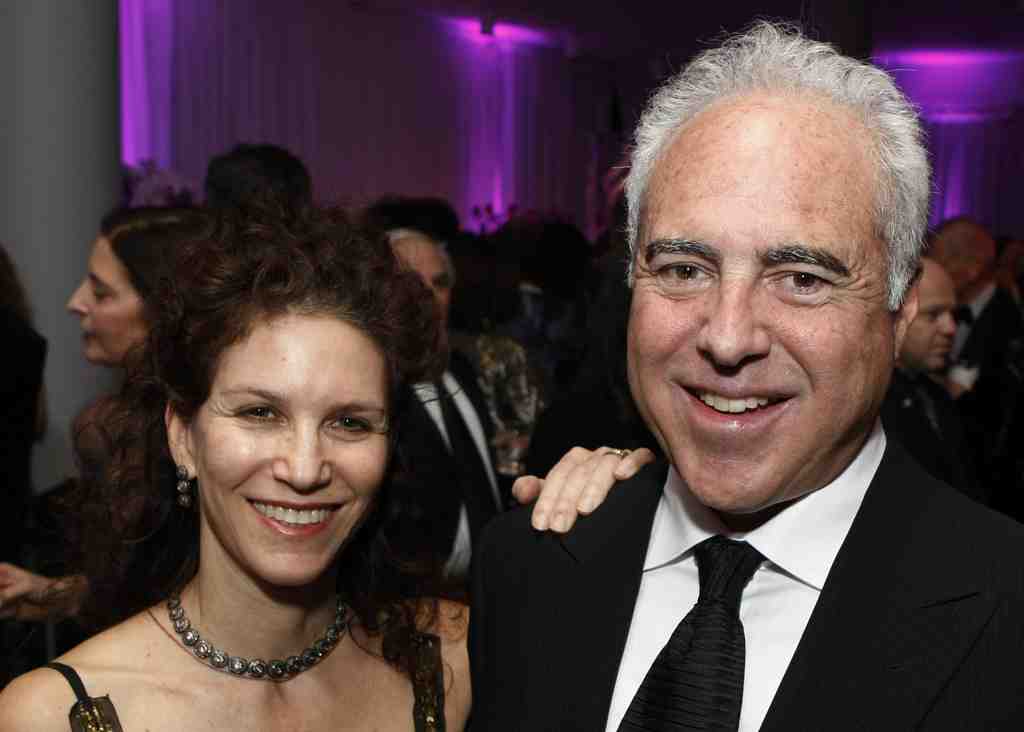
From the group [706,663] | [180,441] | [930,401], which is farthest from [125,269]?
[930,401]

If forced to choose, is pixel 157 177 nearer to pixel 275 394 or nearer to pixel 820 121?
pixel 275 394

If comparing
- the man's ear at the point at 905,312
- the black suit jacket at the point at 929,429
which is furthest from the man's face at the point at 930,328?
the man's ear at the point at 905,312

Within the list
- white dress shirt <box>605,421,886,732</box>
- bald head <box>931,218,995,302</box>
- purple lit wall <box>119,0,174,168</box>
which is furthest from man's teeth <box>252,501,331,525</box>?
purple lit wall <box>119,0,174,168</box>

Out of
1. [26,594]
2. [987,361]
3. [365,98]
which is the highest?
[365,98]

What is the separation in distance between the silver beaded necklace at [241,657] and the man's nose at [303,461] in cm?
32

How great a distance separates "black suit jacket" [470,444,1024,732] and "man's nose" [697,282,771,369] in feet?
0.87

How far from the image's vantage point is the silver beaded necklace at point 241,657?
6.10 ft

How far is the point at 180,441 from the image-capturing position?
6.19 feet

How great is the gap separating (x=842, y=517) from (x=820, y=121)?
47 centimetres

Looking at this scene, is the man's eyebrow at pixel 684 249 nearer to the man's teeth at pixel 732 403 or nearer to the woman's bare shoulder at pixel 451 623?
the man's teeth at pixel 732 403

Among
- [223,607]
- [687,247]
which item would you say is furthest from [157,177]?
[687,247]

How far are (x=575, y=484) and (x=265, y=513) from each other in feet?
1.48

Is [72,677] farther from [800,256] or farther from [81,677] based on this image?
[800,256]

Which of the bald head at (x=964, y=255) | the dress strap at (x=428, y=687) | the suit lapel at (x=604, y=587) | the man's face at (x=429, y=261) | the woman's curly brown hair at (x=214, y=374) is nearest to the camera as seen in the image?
the suit lapel at (x=604, y=587)
